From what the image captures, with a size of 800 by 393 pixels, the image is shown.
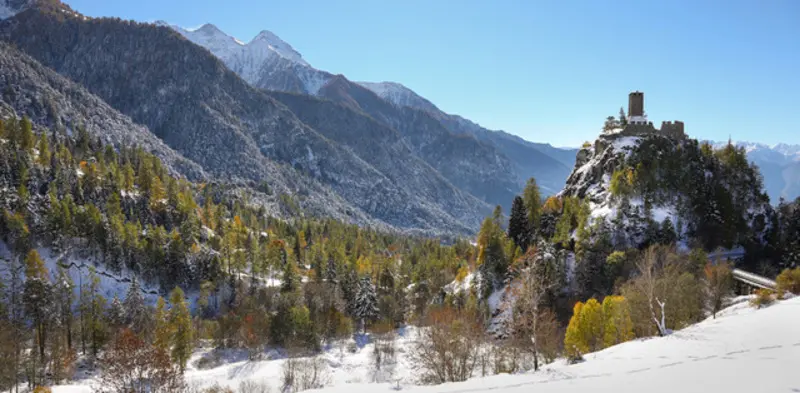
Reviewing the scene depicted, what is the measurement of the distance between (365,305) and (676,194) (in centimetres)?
6509

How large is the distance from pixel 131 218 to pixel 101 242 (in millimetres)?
17648

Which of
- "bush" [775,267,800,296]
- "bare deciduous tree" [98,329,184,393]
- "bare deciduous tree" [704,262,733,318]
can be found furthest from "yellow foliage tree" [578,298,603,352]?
"bare deciduous tree" [98,329,184,393]

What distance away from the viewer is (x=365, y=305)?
83.4 meters

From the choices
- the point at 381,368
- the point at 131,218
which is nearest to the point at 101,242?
the point at 131,218

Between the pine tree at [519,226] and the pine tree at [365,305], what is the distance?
105 feet

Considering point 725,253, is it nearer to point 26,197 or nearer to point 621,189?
point 621,189

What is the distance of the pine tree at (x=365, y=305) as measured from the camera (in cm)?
8338

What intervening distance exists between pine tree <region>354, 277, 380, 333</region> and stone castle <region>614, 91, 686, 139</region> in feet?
214

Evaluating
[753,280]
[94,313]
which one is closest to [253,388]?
[94,313]

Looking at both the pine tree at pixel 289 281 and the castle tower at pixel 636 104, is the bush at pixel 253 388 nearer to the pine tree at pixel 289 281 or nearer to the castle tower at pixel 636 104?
the pine tree at pixel 289 281

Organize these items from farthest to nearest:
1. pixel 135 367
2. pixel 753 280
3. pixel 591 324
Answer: pixel 753 280 < pixel 591 324 < pixel 135 367

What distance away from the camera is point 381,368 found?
205ft

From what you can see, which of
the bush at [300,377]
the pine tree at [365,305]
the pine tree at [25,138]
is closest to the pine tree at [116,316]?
the bush at [300,377]

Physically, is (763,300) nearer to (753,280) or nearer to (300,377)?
(753,280)
